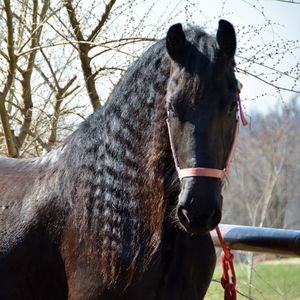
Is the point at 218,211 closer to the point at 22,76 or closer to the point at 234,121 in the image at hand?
the point at 234,121

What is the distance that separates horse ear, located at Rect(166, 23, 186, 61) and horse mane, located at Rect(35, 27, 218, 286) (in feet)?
0.27

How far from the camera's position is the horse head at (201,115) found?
2.60 meters

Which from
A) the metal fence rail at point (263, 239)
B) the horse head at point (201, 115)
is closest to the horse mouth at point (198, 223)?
the horse head at point (201, 115)

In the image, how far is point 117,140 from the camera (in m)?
3.06

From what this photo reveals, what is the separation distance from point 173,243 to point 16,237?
2.79ft

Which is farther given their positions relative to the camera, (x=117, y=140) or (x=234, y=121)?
(x=117, y=140)

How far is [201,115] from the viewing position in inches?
106

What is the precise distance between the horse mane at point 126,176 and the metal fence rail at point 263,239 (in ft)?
3.49

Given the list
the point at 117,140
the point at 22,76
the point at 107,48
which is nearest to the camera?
the point at 117,140

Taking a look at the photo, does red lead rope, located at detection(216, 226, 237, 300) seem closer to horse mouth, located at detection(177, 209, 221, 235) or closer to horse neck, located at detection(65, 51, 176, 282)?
horse neck, located at detection(65, 51, 176, 282)

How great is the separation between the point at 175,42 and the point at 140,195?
2.43 ft

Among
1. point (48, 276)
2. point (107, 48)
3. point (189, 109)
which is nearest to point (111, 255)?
point (48, 276)

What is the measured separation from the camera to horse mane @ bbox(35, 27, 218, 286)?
2.89 m

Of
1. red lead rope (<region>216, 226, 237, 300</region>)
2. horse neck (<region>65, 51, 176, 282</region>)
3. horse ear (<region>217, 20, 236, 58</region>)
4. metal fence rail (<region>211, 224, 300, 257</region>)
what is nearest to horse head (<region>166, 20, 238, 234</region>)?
horse ear (<region>217, 20, 236, 58</region>)
